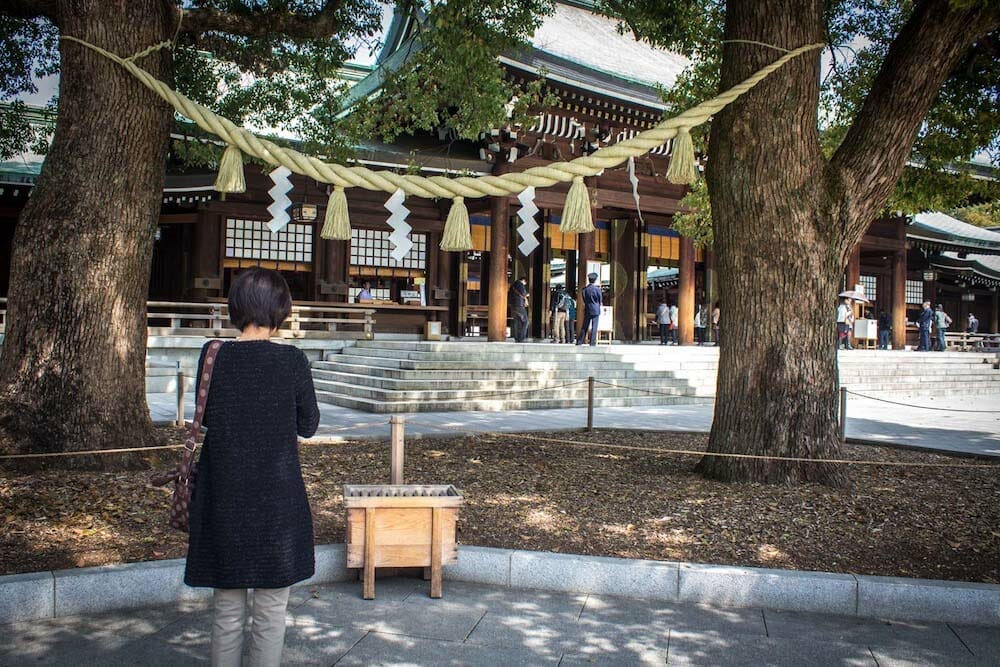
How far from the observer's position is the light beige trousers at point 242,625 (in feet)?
8.27

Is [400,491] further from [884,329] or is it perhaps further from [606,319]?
[884,329]

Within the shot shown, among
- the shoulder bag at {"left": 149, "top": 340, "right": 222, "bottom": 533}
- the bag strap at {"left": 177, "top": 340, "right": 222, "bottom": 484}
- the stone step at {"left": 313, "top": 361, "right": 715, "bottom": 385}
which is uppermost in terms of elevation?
the bag strap at {"left": 177, "top": 340, "right": 222, "bottom": 484}

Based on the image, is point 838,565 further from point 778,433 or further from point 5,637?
point 5,637

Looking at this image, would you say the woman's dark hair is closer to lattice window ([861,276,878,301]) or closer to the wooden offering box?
the wooden offering box

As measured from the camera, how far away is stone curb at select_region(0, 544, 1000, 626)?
3.48m

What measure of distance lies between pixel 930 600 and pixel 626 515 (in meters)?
1.76

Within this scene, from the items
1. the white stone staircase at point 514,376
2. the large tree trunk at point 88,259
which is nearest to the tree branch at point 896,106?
the white stone staircase at point 514,376

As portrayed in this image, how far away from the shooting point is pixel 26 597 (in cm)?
339

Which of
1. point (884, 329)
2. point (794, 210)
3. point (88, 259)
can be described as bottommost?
point (884, 329)

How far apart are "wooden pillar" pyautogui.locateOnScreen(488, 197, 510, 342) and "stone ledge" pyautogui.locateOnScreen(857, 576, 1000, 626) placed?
1204 centimetres

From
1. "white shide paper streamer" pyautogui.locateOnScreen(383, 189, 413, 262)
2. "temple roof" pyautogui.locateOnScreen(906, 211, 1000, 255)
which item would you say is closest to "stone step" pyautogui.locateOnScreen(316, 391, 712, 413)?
"white shide paper streamer" pyautogui.locateOnScreen(383, 189, 413, 262)

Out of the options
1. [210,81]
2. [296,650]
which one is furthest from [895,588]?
[210,81]

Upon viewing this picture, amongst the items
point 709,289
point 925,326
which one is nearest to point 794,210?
point 709,289

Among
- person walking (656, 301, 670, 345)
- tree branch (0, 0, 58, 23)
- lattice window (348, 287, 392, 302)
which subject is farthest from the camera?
person walking (656, 301, 670, 345)
